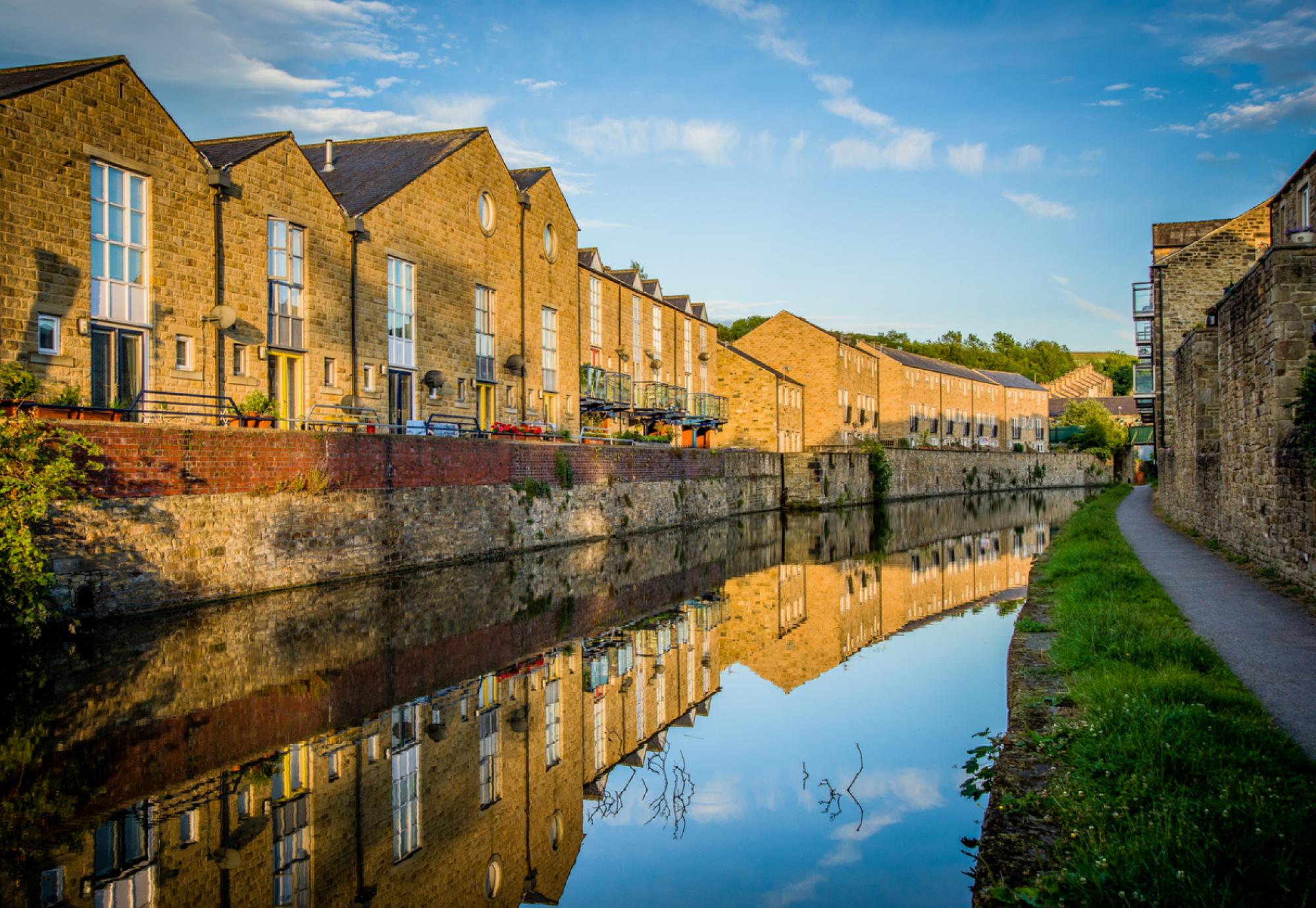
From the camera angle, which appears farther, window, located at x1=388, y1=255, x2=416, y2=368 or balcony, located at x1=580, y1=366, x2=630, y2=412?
balcony, located at x1=580, y1=366, x2=630, y2=412

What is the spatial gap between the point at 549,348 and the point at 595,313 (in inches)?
176

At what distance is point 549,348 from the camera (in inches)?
1171

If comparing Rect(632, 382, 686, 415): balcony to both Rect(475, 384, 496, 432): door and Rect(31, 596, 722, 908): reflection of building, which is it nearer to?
Rect(475, 384, 496, 432): door

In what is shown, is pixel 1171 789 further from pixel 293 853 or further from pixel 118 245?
pixel 118 245

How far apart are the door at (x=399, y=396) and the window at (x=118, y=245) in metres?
6.83

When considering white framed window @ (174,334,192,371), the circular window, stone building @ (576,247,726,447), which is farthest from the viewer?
stone building @ (576,247,726,447)

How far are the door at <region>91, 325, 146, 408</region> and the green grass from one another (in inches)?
583

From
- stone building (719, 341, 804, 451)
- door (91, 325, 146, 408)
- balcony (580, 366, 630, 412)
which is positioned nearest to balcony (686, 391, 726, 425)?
stone building (719, 341, 804, 451)

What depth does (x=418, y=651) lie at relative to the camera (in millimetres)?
→ 10836

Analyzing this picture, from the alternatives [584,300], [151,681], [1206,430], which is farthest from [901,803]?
[584,300]

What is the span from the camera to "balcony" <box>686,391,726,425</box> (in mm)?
40531

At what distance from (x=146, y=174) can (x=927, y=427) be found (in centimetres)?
6068

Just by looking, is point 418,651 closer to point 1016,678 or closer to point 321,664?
point 321,664

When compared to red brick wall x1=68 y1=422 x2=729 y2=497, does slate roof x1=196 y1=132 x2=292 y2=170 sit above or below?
above
